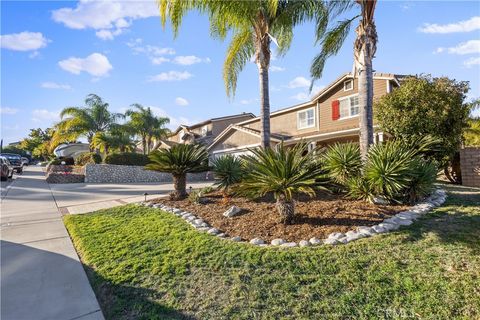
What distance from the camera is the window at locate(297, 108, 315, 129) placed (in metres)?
22.0

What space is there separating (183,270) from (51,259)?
10.2 ft

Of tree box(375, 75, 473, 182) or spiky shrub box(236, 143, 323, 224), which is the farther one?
tree box(375, 75, 473, 182)

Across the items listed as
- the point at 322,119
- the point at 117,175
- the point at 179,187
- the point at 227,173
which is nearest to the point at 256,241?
the point at 227,173

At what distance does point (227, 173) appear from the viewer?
9.23 m

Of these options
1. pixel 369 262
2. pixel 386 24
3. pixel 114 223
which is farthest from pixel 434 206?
pixel 114 223

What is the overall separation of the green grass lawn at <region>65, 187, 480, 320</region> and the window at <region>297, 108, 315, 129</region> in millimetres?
16856

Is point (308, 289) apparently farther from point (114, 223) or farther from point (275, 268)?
point (114, 223)

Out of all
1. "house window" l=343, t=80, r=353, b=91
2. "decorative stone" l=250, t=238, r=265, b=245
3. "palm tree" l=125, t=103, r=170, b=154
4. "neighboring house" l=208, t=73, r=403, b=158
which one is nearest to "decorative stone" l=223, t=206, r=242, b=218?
"decorative stone" l=250, t=238, r=265, b=245

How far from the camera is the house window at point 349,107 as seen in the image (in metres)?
18.9

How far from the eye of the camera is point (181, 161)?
357 inches

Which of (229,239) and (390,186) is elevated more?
(390,186)

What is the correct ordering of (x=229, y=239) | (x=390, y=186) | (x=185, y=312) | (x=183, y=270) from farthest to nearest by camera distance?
1. (x=390, y=186)
2. (x=229, y=239)
3. (x=183, y=270)
4. (x=185, y=312)

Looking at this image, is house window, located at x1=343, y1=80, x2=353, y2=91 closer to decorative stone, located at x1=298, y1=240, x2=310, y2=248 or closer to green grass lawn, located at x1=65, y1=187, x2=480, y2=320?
green grass lawn, located at x1=65, y1=187, x2=480, y2=320

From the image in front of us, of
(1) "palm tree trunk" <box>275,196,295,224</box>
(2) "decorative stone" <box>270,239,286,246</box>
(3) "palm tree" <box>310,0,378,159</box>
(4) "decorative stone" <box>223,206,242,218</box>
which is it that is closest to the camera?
(2) "decorative stone" <box>270,239,286,246</box>
